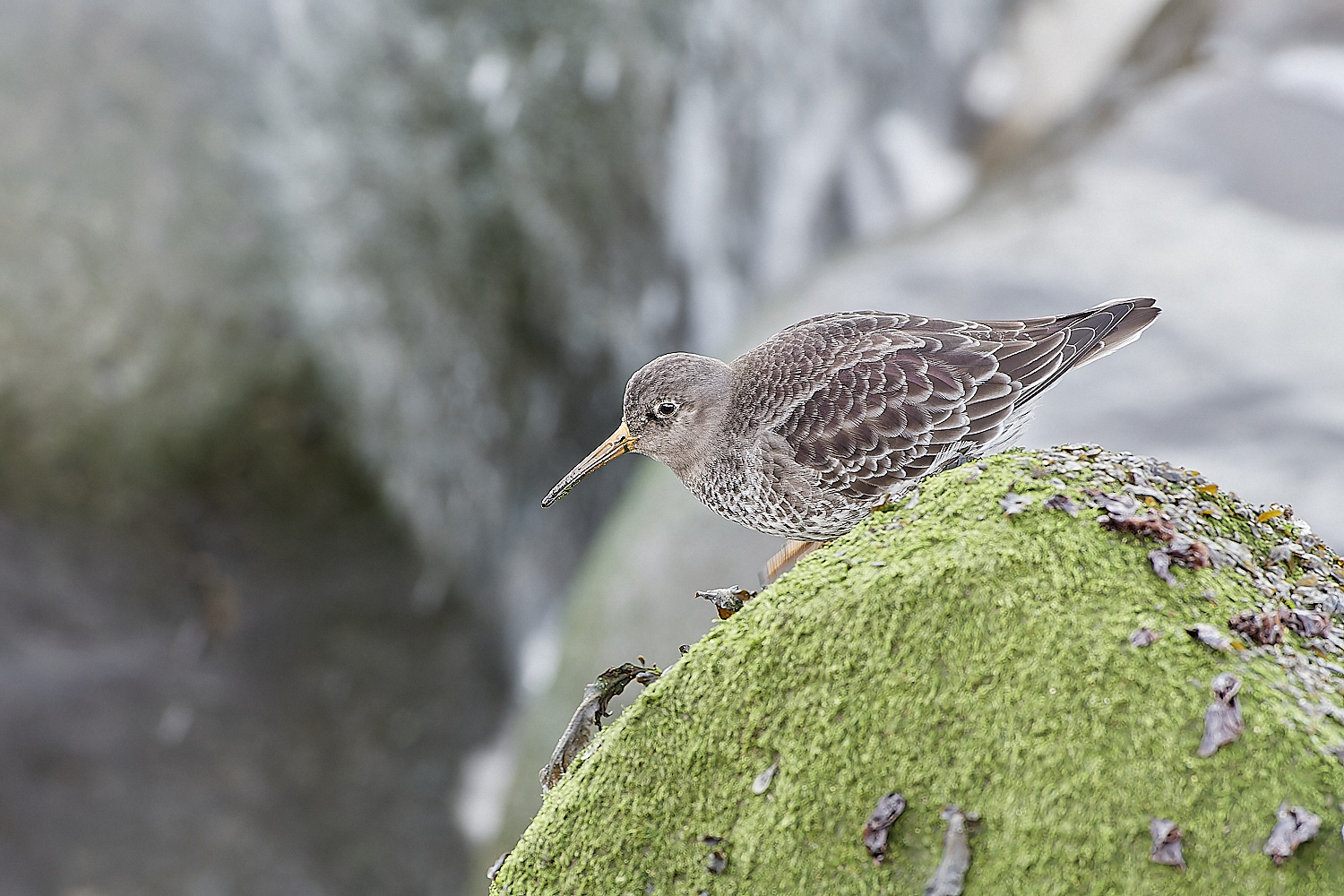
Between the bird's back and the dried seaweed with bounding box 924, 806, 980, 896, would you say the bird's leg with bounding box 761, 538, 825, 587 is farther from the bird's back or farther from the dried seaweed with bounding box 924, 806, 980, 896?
the dried seaweed with bounding box 924, 806, 980, 896

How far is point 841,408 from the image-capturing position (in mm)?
2467

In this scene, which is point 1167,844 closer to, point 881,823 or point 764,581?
point 881,823

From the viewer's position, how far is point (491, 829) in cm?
620

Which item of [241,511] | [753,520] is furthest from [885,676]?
[241,511]

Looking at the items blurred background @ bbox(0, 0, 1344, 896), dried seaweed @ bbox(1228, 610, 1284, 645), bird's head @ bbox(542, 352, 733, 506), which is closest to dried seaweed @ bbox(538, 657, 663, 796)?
bird's head @ bbox(542, 352, 733, 506)

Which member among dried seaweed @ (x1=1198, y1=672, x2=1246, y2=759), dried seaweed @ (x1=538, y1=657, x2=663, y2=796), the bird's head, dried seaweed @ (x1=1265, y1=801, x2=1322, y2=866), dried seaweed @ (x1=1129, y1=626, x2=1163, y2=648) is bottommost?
dried seaweed @ (x1=1265, y1=801, x2=1322, y2=866)

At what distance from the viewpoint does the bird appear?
244cm

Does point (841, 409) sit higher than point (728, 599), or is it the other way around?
point (841, 409)

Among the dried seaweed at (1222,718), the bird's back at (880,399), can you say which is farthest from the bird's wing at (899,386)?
the dried seaweed at (1222,718)

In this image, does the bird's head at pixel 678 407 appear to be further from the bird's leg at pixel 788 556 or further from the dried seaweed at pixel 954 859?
the dried seaweed at pixel 954 859

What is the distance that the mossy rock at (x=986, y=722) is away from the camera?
4.48 ft

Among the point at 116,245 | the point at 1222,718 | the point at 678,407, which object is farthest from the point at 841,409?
the point at 116,245

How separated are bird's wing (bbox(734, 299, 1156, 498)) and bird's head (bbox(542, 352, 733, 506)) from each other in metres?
0.09

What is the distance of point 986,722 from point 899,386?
116 cm
